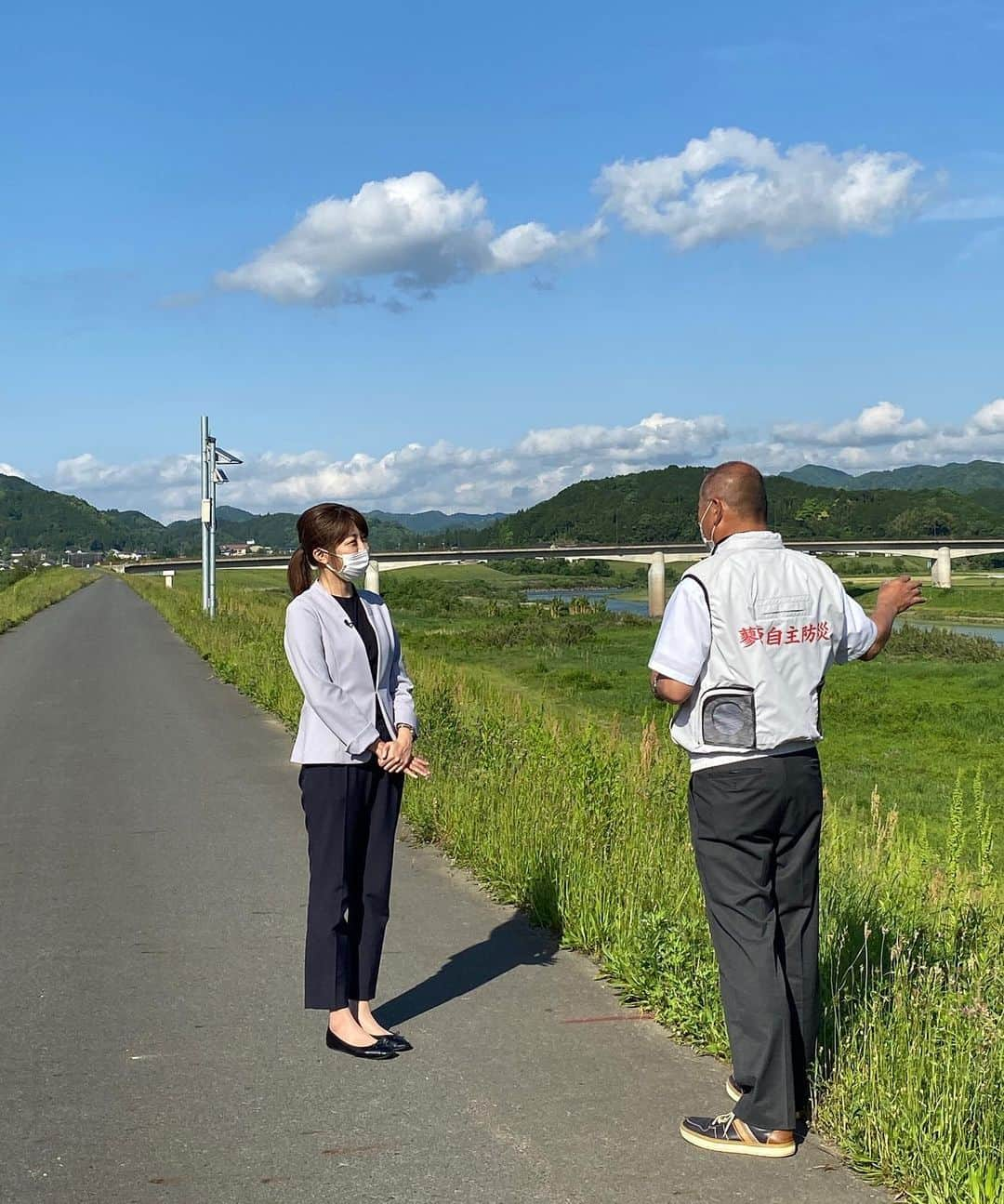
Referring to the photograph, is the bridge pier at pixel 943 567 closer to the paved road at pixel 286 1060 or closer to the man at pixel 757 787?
the paved road at pixel 286 1060

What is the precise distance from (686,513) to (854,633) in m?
148

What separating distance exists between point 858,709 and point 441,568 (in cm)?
11056

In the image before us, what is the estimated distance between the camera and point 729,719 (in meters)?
3.95

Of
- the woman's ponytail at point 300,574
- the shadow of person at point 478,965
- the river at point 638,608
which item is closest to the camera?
the woman's ponytail at point 300,574

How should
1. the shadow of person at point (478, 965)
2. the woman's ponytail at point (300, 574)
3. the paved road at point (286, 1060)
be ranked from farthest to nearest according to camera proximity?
the shadow of person at point (478, 965) < the woman's ponytail at point (300, 574) < the paved road at point (286, 1060)

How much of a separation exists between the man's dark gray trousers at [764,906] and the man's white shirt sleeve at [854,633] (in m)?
0.40

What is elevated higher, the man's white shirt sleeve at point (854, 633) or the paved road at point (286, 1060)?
the man's white shirt sleeve at point (854, 633)

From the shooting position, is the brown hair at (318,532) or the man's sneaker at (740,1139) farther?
the brown hair at (318,532)

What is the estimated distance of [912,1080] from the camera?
3920 millimetres

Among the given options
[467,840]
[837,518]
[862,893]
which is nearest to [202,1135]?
[862,893]

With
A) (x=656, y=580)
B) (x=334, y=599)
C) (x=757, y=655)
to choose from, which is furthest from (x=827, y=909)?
(x=656, y=580)

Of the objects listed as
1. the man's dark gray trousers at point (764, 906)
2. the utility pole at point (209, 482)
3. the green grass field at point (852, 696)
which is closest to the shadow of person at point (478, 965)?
the man's dark gray trousers at point (764, 906)

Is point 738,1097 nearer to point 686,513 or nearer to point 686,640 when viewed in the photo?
point 686,640

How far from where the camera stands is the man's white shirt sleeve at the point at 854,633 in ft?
13.8
